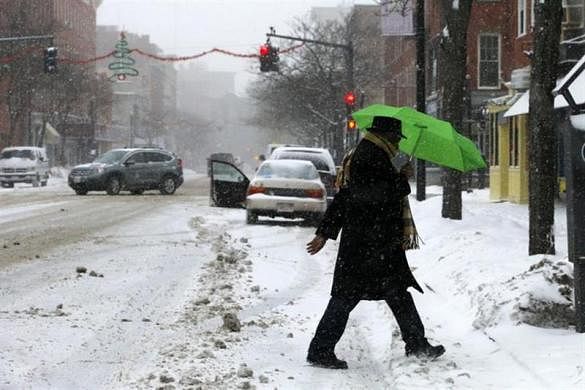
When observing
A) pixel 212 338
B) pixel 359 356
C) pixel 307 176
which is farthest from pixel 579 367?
pixel 307 176

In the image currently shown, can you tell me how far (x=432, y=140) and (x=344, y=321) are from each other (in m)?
1.86

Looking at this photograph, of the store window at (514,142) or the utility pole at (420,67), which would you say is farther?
the store window at (514,142)

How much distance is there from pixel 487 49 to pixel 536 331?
124ft

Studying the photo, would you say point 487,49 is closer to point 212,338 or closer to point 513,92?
point 513,92

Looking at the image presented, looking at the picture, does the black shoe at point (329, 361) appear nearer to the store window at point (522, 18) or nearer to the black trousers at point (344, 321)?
the black trousers at point (344, 321)

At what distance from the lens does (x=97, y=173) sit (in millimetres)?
33719

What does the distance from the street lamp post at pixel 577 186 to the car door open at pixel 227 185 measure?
→ 60.6ft

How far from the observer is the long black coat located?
21.6 ft

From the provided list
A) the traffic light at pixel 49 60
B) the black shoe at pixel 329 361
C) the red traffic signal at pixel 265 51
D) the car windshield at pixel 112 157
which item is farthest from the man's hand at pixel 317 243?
the traffic light at pixel 49 60

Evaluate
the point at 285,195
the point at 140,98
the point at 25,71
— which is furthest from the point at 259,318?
the point at 140,98

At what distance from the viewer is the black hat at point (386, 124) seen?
21.9 ft

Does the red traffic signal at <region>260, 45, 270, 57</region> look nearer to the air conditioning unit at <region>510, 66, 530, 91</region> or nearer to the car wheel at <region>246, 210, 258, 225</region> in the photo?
the air conditioning unit at <region>510, 66, 530, 91</region>

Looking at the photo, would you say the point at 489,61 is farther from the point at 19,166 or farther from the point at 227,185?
the point at 19,166

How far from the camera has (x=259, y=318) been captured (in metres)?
8.73
